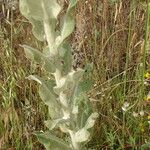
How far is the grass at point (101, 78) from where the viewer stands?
2.39 m

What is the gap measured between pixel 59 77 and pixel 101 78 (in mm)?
1189

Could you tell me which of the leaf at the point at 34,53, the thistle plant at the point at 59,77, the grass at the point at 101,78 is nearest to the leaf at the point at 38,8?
the thistle plant at the point at 59,77

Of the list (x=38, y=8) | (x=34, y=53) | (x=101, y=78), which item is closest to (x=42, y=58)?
(x=34, y=53)

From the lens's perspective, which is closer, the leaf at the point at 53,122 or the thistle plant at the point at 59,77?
the thistle plant at the point at 59,77

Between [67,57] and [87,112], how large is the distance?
31 cm

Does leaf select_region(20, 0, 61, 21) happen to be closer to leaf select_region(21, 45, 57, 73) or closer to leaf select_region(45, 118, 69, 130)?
leaf select_region(21, 45, 57, 73)

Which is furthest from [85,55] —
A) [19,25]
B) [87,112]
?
[87,112]

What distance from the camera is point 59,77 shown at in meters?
1.50

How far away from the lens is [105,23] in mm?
2875

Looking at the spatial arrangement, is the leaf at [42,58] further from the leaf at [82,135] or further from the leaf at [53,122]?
the leaf at [82,135]

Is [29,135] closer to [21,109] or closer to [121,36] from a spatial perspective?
[21,109]

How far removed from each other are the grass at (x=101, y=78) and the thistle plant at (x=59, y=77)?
62 centimetres

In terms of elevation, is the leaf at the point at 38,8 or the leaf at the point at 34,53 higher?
the leaf at the point at 38,8

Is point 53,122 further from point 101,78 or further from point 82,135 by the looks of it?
point 101,78
